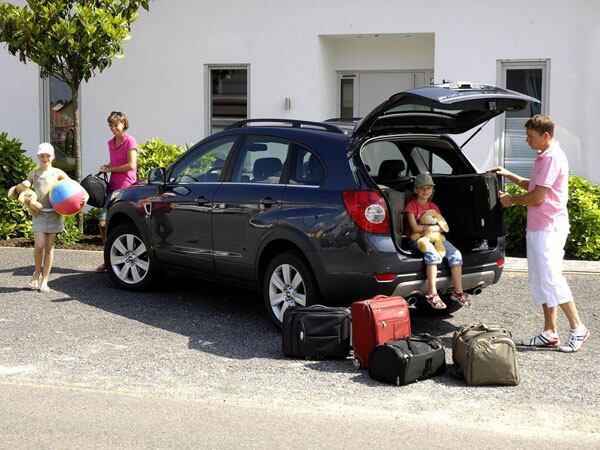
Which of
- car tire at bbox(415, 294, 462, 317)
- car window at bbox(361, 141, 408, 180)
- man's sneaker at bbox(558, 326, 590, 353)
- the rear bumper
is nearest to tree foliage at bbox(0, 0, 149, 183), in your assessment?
car window at bbox(361, 141, 408, 180)

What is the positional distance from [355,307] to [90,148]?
32.9 ft

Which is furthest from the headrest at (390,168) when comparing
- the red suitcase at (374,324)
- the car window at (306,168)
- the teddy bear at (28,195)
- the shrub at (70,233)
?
the shrub at (70,233)

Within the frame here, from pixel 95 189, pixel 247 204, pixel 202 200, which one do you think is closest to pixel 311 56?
pixel 95 189

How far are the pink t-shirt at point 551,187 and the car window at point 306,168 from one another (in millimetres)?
1714

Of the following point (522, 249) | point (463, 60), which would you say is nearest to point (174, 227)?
point (522, 249)

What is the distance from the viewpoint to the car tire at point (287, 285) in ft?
25.2

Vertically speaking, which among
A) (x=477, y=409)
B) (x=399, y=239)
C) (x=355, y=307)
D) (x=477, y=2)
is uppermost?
(x=477, y=2)

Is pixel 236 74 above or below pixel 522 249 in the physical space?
above

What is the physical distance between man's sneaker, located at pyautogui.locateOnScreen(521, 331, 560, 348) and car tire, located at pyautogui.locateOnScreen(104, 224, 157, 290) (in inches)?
155

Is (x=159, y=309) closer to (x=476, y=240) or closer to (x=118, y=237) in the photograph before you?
(x=118, y=237)

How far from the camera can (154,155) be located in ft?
45.0

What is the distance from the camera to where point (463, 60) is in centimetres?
1424

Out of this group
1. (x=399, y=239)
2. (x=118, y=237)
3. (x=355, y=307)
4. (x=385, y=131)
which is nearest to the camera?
(x=355, y=307)

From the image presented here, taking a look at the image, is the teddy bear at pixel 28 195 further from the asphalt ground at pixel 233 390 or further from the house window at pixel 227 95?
the house window at pixel 227 95
